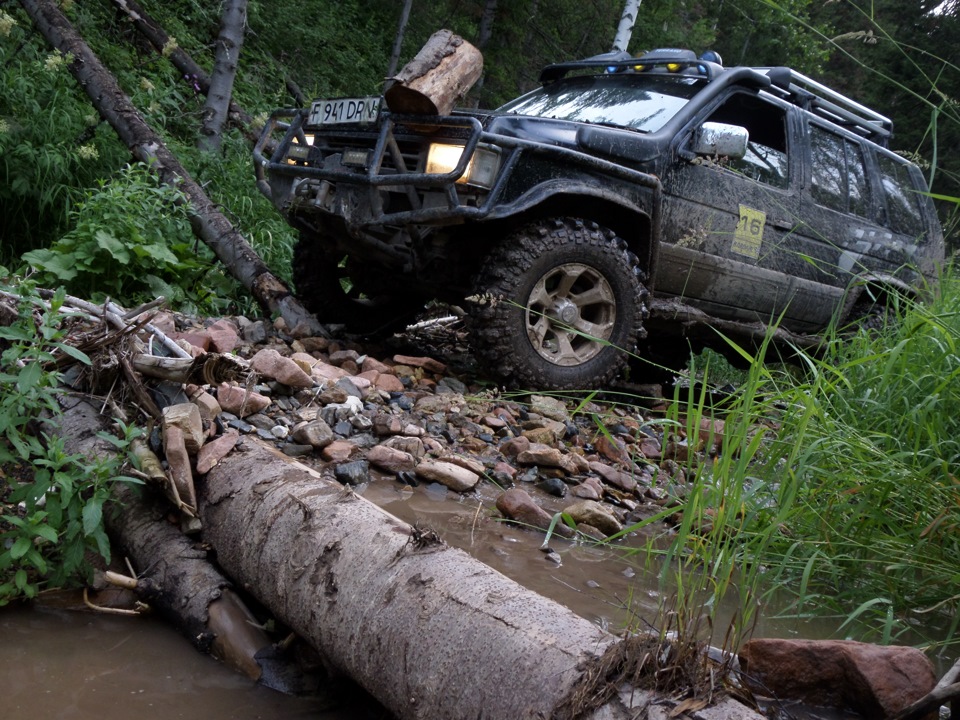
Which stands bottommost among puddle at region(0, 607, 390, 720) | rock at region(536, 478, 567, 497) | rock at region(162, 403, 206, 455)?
puddle at region(0, 607, 390, 720)

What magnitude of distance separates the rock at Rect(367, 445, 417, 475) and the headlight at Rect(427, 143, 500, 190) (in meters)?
1.38

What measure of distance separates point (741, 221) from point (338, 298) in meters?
2.49

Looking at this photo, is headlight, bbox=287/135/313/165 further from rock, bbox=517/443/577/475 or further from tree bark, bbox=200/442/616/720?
tree bark, bbox=200/442/616/720

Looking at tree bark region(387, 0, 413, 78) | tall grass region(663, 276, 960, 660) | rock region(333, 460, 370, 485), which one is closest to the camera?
tall grass region(663, 276, 960, 660)

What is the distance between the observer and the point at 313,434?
3.26 meters

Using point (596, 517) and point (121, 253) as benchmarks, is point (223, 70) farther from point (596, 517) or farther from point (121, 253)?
point (596, 517)

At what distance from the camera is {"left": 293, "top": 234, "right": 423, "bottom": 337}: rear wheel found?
525cm

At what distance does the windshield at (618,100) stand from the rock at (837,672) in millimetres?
3580

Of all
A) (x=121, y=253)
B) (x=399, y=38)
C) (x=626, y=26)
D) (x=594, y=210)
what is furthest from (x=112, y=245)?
(x=399, y=38)

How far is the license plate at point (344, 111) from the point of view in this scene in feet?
13.8

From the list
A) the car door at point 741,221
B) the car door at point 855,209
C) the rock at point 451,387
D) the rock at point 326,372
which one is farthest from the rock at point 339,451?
the car door at point 855,209

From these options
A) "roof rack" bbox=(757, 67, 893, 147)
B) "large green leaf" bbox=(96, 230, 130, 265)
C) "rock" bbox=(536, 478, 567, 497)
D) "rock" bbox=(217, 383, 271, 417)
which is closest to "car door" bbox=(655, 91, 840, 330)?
"roof rack" bbox=(757, 67, 893, 147)

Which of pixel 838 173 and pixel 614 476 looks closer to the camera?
pixel 614 476

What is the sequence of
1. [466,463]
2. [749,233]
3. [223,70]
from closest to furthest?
[466,463] → [749,233] → [223,70]
